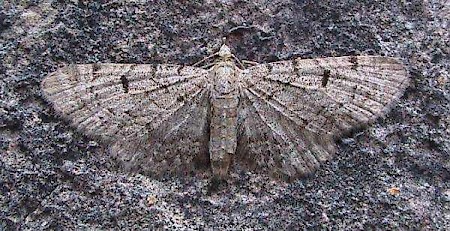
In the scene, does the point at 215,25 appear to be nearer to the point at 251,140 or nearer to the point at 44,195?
the point at 251,140

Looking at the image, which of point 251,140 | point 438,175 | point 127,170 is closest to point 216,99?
point 251,140

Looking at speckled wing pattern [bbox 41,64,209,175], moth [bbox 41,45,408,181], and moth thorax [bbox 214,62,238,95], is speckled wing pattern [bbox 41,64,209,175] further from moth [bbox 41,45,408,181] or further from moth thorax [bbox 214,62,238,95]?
moth thorax [bbox 214,62,238,95]

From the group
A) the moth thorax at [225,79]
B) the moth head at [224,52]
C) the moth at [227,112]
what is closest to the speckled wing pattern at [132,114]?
the moth at [227,112]

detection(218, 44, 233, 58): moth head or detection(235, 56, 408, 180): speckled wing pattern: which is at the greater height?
detection(218, 44, 233, 58): moth head

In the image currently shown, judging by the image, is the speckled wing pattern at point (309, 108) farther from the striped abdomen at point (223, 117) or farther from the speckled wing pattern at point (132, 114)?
the speckled wing pattern at point (132, 114)

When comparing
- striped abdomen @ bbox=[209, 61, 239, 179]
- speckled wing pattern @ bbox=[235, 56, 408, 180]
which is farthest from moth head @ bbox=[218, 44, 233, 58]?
speckled wing pattern @ bbox=[235, 56, 408, 180]

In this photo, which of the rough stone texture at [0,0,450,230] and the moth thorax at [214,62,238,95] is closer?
the rough stone texture at [0,0,450,230]
